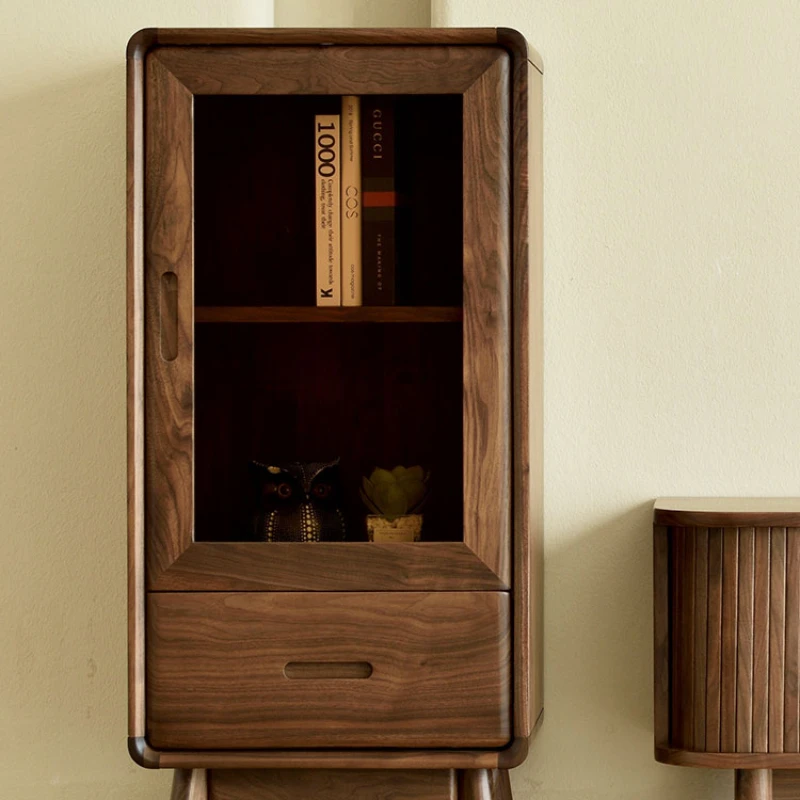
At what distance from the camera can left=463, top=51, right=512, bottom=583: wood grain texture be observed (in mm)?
1128

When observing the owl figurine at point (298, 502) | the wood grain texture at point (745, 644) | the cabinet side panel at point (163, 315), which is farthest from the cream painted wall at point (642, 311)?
the cabinet side panel at point (163, 315)

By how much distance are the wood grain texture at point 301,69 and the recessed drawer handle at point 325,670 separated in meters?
0.61

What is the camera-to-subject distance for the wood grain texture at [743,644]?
1.17 m

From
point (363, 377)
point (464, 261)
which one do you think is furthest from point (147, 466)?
point (464, 261)

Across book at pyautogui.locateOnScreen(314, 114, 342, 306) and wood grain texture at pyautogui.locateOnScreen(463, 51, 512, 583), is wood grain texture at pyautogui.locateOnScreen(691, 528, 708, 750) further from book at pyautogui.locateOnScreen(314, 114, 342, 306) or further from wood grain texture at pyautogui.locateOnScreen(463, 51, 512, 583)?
book at pyautogui.locateOnScreen(314, 114, 342, 306)

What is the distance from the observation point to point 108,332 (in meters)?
1.41

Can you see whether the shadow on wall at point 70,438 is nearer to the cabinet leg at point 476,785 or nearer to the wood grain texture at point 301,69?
the wood grain texture at point 301,69

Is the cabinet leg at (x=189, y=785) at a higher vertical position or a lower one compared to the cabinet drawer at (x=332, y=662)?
lower

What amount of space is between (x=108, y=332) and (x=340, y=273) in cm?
39

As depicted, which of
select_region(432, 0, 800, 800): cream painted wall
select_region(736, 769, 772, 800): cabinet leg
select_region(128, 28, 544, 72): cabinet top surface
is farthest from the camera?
select_region(432, 0, 800, 800): cream painted wall

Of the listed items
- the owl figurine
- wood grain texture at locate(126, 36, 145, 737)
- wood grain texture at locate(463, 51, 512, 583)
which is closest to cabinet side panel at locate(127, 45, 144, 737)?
wood grain texture at locate(126, 36, 145, 737)

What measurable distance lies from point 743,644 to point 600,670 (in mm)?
258

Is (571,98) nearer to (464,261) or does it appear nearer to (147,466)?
(464,261)

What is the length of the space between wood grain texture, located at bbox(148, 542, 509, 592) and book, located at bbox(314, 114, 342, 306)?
0.28 metres
